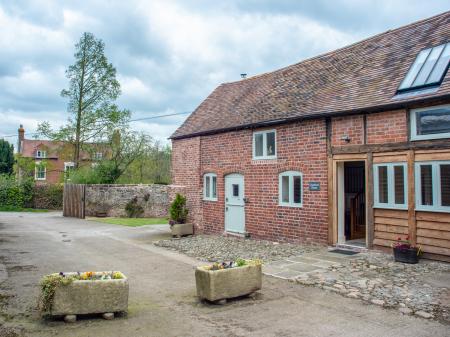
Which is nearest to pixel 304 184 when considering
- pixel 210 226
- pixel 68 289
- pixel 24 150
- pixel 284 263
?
pixel 284 263

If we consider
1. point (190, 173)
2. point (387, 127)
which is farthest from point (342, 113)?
point (190, 173)

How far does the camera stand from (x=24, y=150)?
48.5 m

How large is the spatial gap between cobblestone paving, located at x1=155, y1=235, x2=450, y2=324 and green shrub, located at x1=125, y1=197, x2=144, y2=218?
1331 cm

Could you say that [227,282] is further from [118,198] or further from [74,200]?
[74,200]

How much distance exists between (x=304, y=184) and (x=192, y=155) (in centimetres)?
622

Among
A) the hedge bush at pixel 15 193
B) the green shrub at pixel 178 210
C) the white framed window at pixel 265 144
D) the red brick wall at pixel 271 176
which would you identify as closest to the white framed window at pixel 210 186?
the red brick wall at pixel 271 176

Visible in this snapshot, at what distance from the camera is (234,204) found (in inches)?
562

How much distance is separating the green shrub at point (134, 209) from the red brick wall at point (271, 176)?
928cm

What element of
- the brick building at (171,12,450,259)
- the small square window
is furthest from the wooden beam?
the small square window

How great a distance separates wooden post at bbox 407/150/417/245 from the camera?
9.19m

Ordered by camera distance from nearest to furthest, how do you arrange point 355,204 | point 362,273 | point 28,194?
point 362,273, point 355,204, point 28,194

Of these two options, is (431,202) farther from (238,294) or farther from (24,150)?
(24,150)

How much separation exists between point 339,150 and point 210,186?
20.2 feet

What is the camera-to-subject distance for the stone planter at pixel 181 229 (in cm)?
1518
